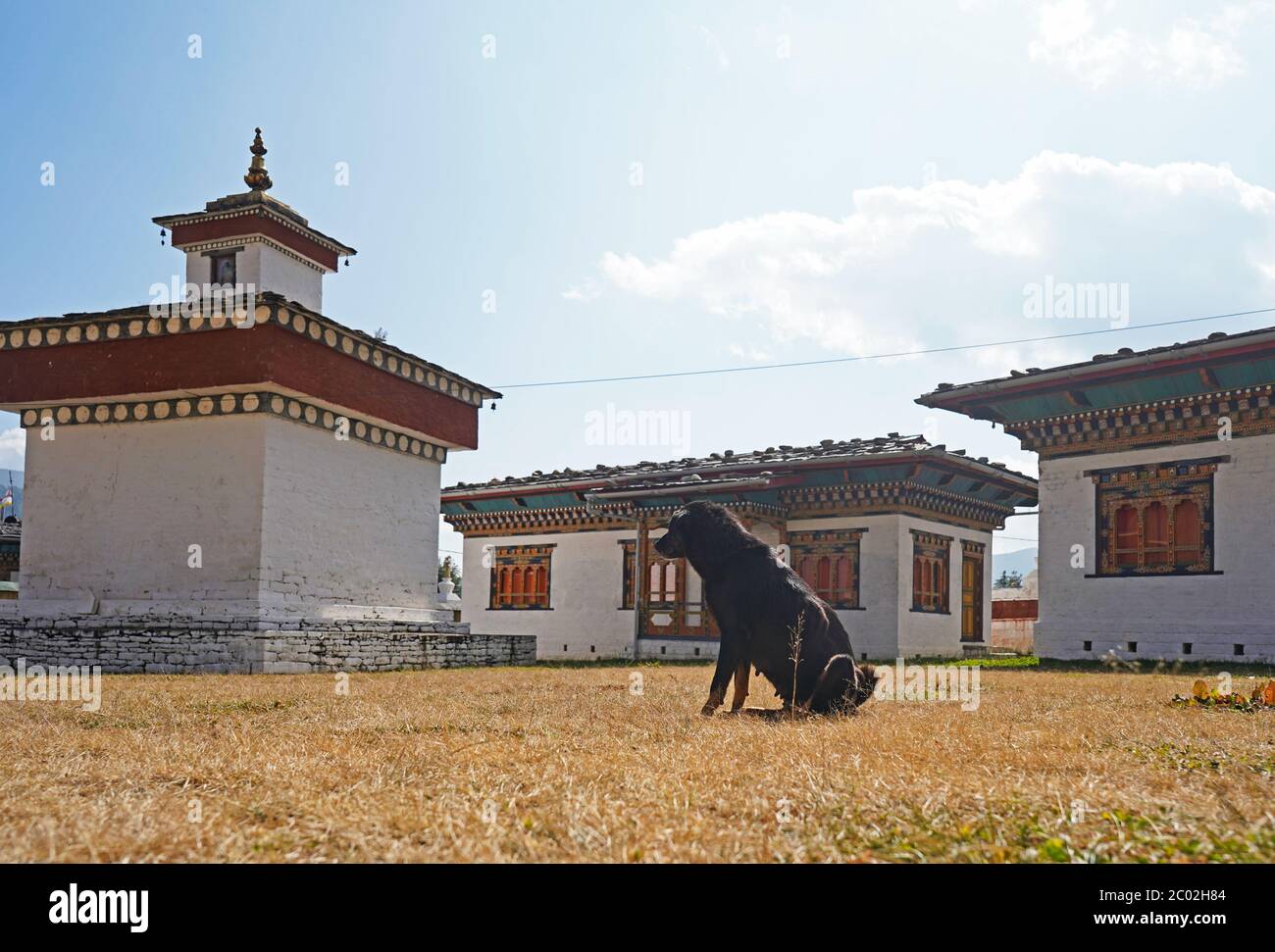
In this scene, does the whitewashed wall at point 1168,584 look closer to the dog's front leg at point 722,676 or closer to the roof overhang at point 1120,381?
the roof overhang at point 1120,381

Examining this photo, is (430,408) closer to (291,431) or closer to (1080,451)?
(291,431)

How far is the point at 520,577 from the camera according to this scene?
31.2 metres

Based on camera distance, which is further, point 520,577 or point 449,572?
point 449,572

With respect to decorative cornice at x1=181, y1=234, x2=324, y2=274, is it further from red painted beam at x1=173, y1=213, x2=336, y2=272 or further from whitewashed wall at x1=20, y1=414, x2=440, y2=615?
whitewashed wall at x1=20, y1=414, x2=440, y2=615

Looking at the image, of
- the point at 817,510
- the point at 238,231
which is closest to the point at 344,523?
the point at 238,231

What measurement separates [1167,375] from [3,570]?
1357 inches

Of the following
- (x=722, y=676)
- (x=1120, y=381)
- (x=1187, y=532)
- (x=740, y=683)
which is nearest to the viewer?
(x=722, y=676)

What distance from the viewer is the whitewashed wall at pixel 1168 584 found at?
17016mm

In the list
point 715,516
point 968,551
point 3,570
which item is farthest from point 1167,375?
point 3,570

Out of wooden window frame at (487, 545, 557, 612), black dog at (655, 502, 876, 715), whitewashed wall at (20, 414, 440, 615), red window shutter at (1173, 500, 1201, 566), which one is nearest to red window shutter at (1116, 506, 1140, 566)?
red window shutter at (1173, 500, 1201, 566)

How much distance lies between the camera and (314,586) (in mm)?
16656

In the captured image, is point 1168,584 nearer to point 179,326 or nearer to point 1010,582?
point 179,326

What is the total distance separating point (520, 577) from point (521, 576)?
42 mm

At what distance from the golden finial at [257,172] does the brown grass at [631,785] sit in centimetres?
1313
